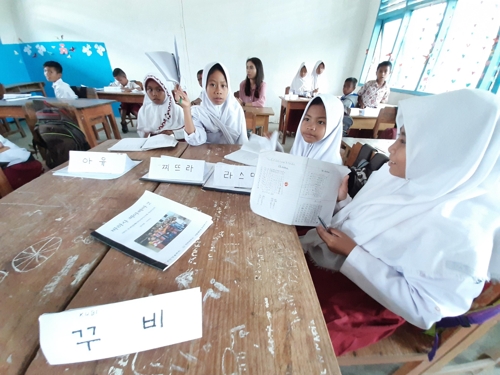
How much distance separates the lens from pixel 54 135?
166cm

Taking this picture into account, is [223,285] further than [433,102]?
No

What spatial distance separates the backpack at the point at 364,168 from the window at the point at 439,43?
8.14ft

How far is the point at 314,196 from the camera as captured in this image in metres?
0.71

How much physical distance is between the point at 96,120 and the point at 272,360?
280 centimetres

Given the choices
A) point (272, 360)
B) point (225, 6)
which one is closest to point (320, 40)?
point (225, 6)

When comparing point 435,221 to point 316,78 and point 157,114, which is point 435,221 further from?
point 316,78

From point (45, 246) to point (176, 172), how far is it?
47 cm

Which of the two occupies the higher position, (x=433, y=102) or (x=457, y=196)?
(x=433, y=102)

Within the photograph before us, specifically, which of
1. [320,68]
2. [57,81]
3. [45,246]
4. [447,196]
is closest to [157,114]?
[45,246]

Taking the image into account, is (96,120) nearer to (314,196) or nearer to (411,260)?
(314,196)

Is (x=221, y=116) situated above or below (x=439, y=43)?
below

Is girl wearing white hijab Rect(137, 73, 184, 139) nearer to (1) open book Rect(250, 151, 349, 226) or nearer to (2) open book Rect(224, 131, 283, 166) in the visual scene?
(2) open book Rect(224, 131, 283, 166)

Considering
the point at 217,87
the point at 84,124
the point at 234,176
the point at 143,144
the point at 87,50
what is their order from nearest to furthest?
the point at 234,176
the point at 143,144
the point at 217,87
the point at 84,124
the point at 87,50

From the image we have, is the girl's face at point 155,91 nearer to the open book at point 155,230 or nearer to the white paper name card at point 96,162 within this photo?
the white paper name card at point 96,162
